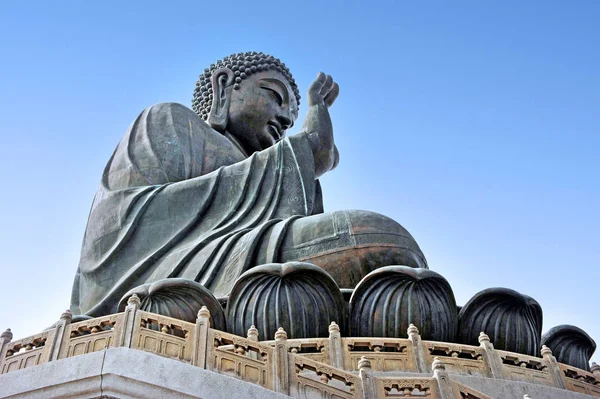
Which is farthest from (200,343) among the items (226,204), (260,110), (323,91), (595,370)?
(260,110)

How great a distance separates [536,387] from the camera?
19.2 feet

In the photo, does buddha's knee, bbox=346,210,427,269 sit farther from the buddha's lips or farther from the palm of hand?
the buddha's lips

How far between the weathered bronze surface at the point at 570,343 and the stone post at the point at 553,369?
0.82 metres

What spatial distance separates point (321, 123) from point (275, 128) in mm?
1740

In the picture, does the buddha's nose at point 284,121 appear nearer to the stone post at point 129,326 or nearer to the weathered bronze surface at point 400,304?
the weathered bronze surface at point 400,304

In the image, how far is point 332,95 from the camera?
10.6 meters

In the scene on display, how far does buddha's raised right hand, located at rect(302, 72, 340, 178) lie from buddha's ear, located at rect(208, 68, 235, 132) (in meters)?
1.46

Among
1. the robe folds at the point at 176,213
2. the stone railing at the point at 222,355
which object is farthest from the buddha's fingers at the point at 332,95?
the stone railing at the point at 222,355

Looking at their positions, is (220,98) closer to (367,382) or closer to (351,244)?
(351,244)

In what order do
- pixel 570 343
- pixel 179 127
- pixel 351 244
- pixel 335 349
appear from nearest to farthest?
pixel 335 349 → pixel 570 343 → pixel 351 244 → pixel 179 127

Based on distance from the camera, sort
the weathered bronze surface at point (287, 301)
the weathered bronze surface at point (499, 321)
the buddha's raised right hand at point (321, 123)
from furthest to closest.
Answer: the buddha's raised right hand at point (321, 123)
the weathered bronze surface at point (499, 321)
the weathered bronze surface at point (287, 301)

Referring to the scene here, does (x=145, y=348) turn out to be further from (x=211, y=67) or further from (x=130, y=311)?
(x=211, y=67)

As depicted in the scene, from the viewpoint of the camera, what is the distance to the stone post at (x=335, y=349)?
5.64 metres

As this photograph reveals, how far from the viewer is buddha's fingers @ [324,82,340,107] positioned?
34.5ft
